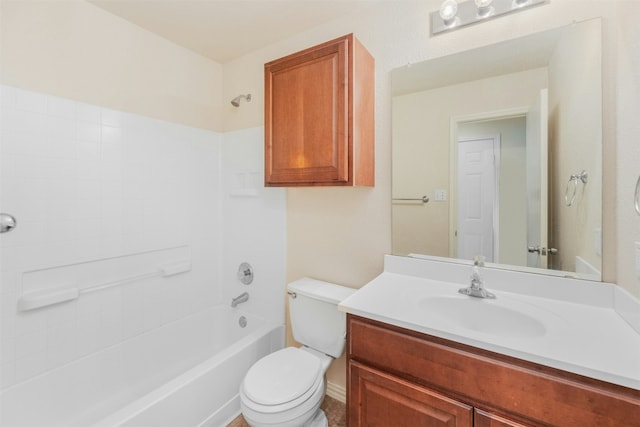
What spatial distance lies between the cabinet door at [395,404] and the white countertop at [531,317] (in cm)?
21

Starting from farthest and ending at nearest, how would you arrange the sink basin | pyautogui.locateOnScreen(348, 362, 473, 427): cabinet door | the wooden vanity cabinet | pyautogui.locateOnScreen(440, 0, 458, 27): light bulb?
pyautogui.locateOnScreen(440, 0, 458, 27): light bulb < the sink basin < pyautogui.locateOnScreen(348, 362, 473, 427): cabinet door < the wooden vanity cabinet

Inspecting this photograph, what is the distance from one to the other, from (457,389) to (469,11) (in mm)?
1601

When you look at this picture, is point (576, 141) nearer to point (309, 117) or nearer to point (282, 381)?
point (309, 117)

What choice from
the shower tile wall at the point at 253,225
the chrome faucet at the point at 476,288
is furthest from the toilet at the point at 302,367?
the chrome faucet at the point at 476,288

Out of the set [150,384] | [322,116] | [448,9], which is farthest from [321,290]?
[448,9]

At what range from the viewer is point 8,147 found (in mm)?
1366

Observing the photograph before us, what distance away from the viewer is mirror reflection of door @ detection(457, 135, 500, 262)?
137cm

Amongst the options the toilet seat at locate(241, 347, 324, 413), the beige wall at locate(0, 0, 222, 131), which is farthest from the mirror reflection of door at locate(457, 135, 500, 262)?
the beige wall at locate(0, 0, 222, 131)

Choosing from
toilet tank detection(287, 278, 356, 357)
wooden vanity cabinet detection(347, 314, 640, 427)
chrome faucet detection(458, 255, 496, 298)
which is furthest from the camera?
toilet tank detection(287, 278, 356, 357)

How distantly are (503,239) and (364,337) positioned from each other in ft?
2.67

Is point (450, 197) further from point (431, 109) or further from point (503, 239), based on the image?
point (431, 109)

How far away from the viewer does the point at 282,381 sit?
52.8 inches

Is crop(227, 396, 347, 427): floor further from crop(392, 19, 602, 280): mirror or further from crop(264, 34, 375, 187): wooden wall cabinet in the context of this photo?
crop(264, 34, 375, 187): wooden wall cabinet

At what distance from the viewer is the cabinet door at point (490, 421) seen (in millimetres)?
812
